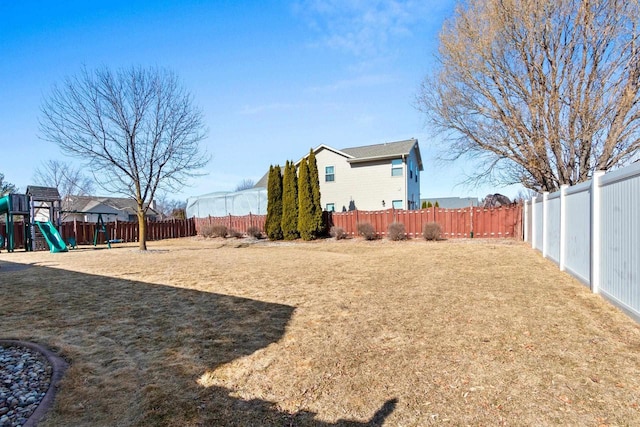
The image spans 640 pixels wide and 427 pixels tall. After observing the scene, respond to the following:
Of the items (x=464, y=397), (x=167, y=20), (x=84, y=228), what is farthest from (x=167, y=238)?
(x=464, y=397)

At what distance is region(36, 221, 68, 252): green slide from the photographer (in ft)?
47.5

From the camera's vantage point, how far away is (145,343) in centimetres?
369

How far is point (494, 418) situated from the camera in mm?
2303

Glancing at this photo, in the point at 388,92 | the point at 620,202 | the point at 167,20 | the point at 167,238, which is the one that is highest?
the point at 167,20

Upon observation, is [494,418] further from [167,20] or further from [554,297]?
[167,20]

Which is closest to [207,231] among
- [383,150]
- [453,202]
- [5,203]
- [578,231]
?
[5,203]

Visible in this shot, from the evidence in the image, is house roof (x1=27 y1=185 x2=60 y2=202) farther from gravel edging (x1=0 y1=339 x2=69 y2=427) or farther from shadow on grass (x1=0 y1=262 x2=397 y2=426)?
gravel edging (x1=0 y1=339 x2=69 y2=427)

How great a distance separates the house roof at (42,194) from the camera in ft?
54.3

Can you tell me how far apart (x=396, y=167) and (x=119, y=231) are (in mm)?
17483

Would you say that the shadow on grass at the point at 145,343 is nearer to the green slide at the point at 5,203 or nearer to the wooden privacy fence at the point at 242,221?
the green slide at the point at 5,203

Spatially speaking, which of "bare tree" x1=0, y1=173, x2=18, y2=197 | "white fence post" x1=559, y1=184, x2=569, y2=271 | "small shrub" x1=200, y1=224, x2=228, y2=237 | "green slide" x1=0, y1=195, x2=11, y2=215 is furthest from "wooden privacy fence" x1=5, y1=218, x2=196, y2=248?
"bare tree" x1=0, y1=173, x2=18, y2=197

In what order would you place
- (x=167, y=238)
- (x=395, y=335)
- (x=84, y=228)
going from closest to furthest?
1. (x=395, y=335)
2. (x=84, y=228)
3. (x=167, y=238)

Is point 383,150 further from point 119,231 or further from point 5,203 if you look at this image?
point 5,203

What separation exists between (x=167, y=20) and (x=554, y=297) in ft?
37.6
